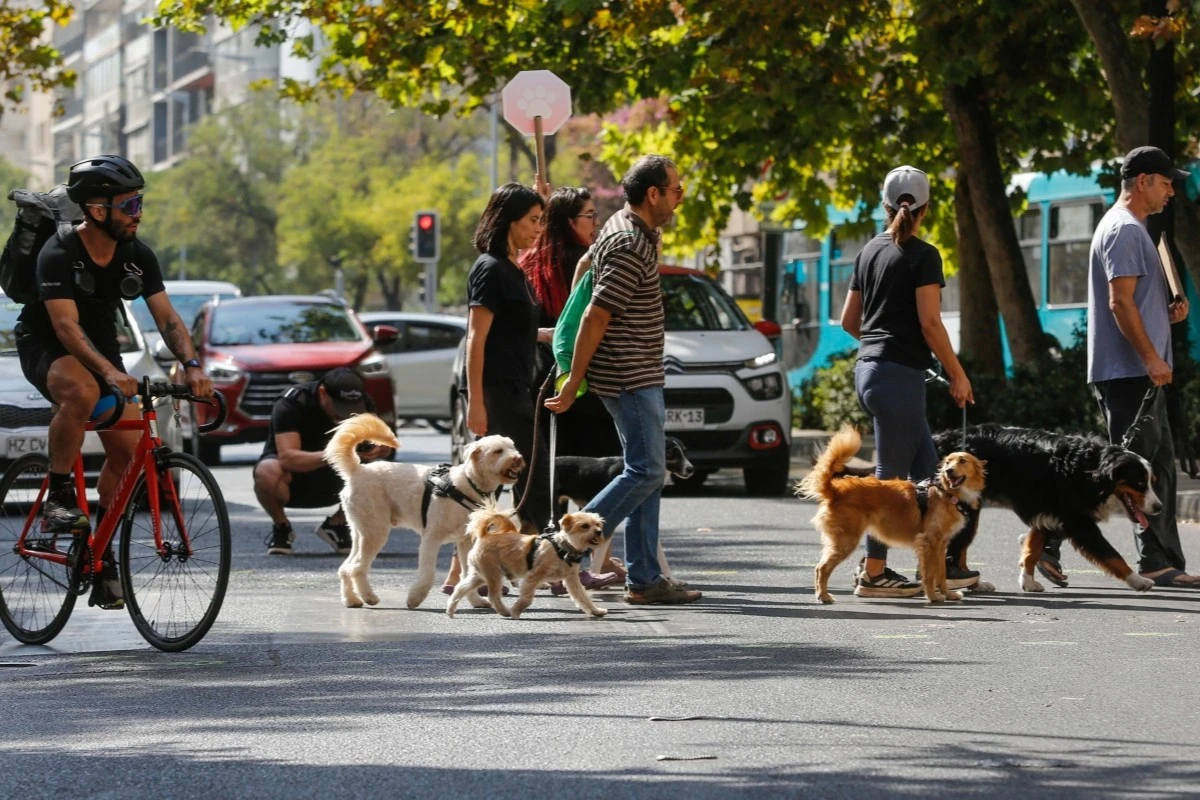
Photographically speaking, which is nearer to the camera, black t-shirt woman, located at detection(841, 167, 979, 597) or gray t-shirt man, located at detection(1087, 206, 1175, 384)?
black t-shirt woman, located at detection(841, 167, 979, 597)

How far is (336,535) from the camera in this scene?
13.4 metres

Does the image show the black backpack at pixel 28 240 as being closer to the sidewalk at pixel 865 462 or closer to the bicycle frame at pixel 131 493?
the bicycle frame at pixel 131 493

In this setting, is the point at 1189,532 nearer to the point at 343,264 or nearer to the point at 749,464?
the point at 749,464

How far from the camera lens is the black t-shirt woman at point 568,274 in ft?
35.2

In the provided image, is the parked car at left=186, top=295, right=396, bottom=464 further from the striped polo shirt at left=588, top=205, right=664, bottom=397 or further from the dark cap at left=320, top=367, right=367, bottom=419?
the striped polo shirt at left=588, top=205, right=664, bottom=397

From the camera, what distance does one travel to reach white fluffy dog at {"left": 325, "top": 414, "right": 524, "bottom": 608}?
9.99 meters

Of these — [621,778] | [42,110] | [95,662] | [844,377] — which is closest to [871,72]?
[844,377]

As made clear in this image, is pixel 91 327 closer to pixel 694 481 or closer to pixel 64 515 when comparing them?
pixel 64 515

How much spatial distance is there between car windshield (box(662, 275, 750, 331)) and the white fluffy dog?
767 centimetres

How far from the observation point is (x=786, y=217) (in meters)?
27.5

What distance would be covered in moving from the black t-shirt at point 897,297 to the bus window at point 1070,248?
14.7 m

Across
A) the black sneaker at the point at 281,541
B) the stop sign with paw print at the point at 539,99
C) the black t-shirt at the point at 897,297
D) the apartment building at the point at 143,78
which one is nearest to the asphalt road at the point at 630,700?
the black t-shirt at the point at 897,297

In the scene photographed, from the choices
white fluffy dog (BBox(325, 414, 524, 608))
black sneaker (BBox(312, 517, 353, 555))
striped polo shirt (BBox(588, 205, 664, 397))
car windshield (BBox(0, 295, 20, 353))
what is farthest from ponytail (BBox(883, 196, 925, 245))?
car windshield (BBox(0, 295, 20, 353))

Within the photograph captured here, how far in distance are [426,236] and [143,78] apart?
3695 inches
